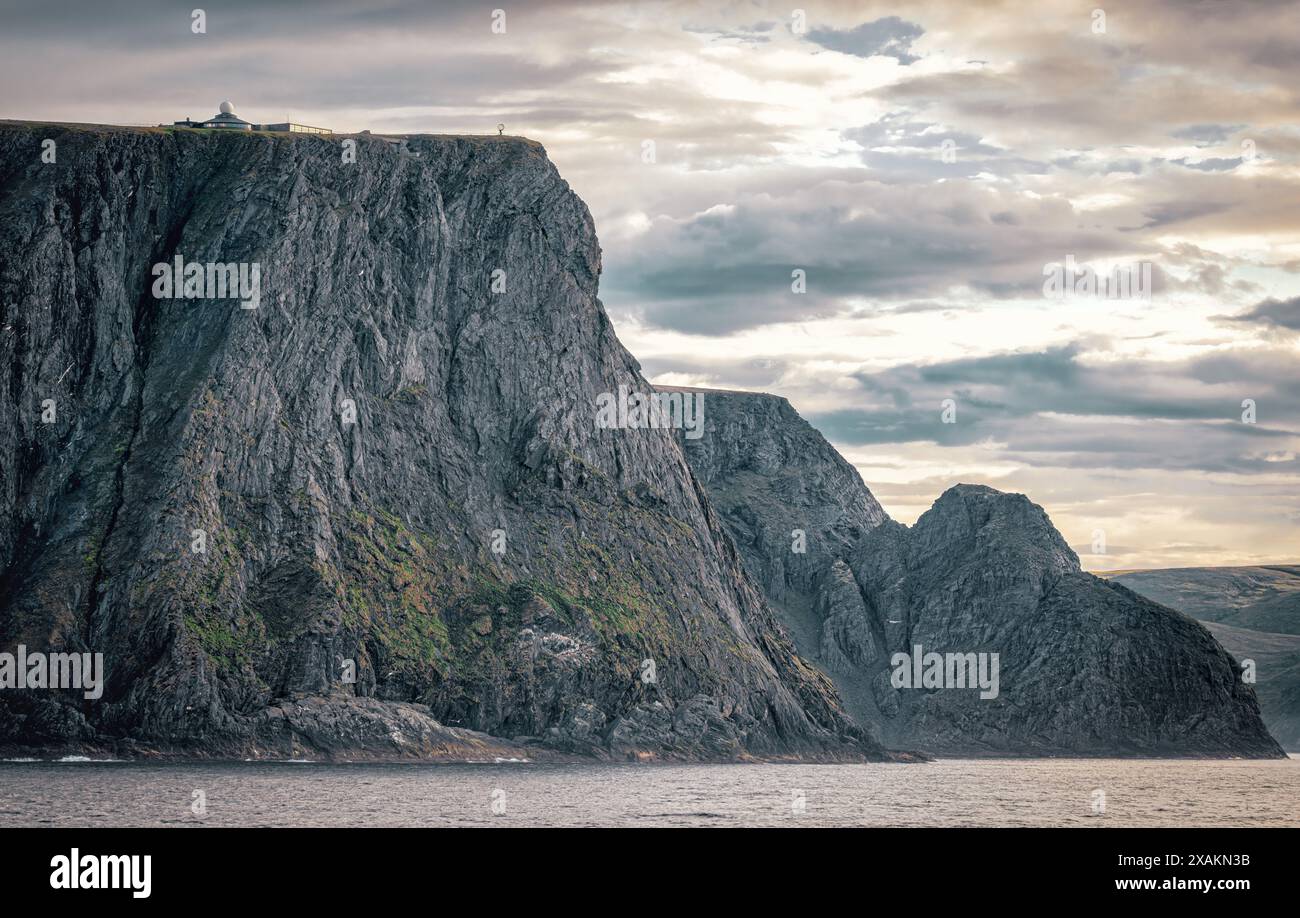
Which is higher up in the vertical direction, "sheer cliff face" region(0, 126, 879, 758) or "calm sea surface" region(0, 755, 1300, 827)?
"sheer cliff face" region(0, 126, 879, 758)

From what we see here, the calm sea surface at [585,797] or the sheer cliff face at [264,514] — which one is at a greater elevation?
the sheer cliff face at [264,514]

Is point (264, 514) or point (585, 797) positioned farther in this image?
point (264, 514)

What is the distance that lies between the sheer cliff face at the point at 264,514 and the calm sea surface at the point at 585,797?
1277 cm

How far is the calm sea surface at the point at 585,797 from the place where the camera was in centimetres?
8669

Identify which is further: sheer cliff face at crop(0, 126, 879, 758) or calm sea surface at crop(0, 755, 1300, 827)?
sheer cliff face at crop(0, 126, 879, 758)

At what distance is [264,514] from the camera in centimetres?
Answer: 16950

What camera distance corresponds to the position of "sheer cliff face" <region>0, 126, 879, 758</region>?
511 feet

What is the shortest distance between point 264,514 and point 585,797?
71.7 metres

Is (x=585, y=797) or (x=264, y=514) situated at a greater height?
(x=264, y=514)

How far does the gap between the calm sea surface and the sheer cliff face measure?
41.9 ft

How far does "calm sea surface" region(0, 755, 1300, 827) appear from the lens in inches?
3413

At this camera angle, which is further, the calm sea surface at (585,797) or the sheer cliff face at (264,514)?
the sheer cliff face at (264,514)
